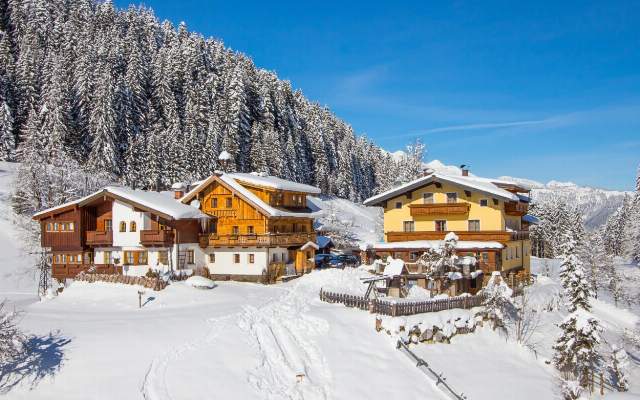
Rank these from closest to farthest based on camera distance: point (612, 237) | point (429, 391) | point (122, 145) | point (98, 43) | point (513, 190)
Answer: point (429, 391), point (513, 190), point (122, 145), point (98, 43), point (612, 237)

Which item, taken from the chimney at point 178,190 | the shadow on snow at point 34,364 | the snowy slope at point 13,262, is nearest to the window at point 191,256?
the chimney at point 178,190

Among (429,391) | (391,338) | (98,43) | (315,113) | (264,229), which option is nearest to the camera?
(429,391)

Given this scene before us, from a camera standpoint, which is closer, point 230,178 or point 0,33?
point 230,178

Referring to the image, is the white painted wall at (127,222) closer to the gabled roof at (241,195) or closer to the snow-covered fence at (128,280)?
the gabled roof at (241,195)

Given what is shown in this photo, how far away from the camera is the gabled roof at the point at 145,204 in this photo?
131ft

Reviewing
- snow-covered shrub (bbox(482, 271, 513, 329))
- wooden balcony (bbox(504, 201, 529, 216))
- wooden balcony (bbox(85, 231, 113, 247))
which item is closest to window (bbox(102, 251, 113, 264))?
wooden balcony (bbox(85, 231, 113, 247))

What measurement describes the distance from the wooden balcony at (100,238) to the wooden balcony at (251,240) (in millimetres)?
7094

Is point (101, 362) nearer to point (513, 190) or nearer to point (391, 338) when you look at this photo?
point (391, 338)

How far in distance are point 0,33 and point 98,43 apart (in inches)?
742

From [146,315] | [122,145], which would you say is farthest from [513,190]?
[122,145]

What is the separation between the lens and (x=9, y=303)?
34.7 meters

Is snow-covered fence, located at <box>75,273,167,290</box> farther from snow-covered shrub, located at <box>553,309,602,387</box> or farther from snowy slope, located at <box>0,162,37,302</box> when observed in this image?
snow-covered shrub, located at <box>553,309,602,387</box>

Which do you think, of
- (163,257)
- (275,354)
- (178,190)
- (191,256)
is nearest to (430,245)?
(191,256)

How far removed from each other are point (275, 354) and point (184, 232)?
73.3ft
